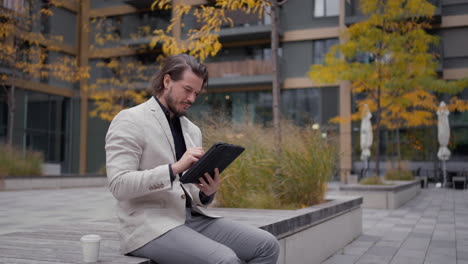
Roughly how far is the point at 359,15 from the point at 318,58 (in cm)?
272

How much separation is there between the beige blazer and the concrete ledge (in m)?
12.7

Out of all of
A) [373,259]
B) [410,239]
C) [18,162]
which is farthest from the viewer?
[18,162]

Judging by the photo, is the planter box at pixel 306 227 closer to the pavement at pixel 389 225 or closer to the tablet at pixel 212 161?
the pavement at pixel 389 225

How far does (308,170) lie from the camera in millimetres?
5633

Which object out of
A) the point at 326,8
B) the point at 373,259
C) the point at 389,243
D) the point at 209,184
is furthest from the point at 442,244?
the point at 326,8

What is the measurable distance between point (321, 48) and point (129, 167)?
71.3ft

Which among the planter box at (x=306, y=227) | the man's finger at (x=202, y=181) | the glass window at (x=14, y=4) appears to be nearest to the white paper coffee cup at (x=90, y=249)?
the man's finger at (x=202, y=181)

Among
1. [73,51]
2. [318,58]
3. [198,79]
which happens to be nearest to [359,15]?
[318,58]

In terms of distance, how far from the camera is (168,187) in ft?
8.00

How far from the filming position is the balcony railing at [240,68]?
2302 centimetres

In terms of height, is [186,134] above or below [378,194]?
above

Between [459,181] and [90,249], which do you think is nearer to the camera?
[90,249]

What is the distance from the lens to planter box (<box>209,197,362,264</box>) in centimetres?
416

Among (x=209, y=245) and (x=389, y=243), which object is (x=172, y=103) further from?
(x=389, y=243)
